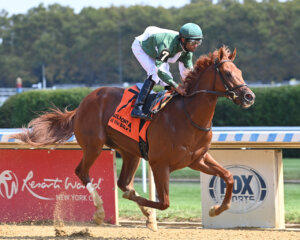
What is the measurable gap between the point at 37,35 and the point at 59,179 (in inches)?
2156

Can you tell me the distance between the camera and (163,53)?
19.2ft

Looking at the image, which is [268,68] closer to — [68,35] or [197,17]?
[197,17]

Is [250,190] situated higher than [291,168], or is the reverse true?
[250,190]

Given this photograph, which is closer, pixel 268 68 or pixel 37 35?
pixel 268 68

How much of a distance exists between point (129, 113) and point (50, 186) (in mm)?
2027

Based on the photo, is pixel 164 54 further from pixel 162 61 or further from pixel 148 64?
pixel 148 64

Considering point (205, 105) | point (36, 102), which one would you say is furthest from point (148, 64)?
point (36, 102)

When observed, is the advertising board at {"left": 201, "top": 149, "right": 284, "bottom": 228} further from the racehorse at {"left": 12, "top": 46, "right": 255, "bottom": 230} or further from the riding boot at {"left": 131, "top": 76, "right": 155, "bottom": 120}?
the riding boot at {"left": 131, "top": 76, "right": 155, "bottom": 120}

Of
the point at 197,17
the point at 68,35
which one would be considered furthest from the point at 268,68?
the point at 68,35

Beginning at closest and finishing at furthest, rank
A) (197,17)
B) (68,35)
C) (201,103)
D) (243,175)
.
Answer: (201,103) → (243,175) → (197,17) → (68,35)

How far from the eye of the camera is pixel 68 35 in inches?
2302

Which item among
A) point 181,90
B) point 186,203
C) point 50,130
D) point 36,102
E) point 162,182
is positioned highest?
point 36,102

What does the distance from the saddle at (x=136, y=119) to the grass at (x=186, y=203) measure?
1.85 meters

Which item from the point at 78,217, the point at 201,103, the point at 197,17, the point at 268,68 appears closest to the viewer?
the point at 201,103
